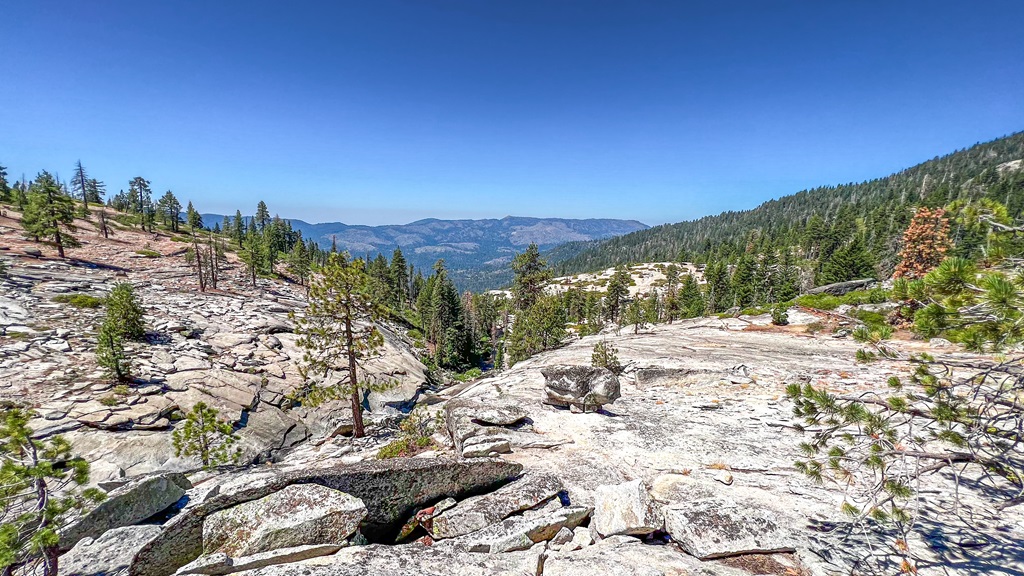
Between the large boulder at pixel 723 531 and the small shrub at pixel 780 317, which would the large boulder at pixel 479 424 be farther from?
the small shrub at pixel 780 317

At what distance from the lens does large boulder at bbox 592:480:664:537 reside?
678cm

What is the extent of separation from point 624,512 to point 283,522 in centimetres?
618

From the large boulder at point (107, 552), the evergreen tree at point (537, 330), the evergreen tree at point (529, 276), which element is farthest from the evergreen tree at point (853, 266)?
the large boulder at point (107, 552)

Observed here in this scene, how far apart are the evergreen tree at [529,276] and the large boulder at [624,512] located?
120ft

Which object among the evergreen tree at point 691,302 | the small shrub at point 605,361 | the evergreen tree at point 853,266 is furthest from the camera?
the evergreen tree at point 691,302

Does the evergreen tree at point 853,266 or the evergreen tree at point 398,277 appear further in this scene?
the evergreen tree at point 398,277

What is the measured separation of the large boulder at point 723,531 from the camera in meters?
6.04

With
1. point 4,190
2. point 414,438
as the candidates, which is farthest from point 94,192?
point 414,438

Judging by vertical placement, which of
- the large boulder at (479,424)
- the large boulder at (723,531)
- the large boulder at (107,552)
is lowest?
the large boulder at (479,424)

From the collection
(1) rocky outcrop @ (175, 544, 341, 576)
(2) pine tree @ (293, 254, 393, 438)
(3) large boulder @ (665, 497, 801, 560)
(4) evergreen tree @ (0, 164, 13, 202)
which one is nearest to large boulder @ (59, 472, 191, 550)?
(1) rocky outcrop @ (175, 544, 341, 576)

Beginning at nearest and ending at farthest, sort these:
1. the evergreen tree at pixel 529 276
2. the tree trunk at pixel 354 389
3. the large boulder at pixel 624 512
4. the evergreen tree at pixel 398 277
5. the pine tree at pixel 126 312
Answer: the large boulder at pixel 624 512, the tree trunk at pixel 354 389, the pine tree at pixel 126 312, the evergreen tree at pixel 529 276, the evergreen tree at pixel 398 277

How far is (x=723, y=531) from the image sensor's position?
630 cm

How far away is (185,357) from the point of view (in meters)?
29.3

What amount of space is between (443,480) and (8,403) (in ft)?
90.6
